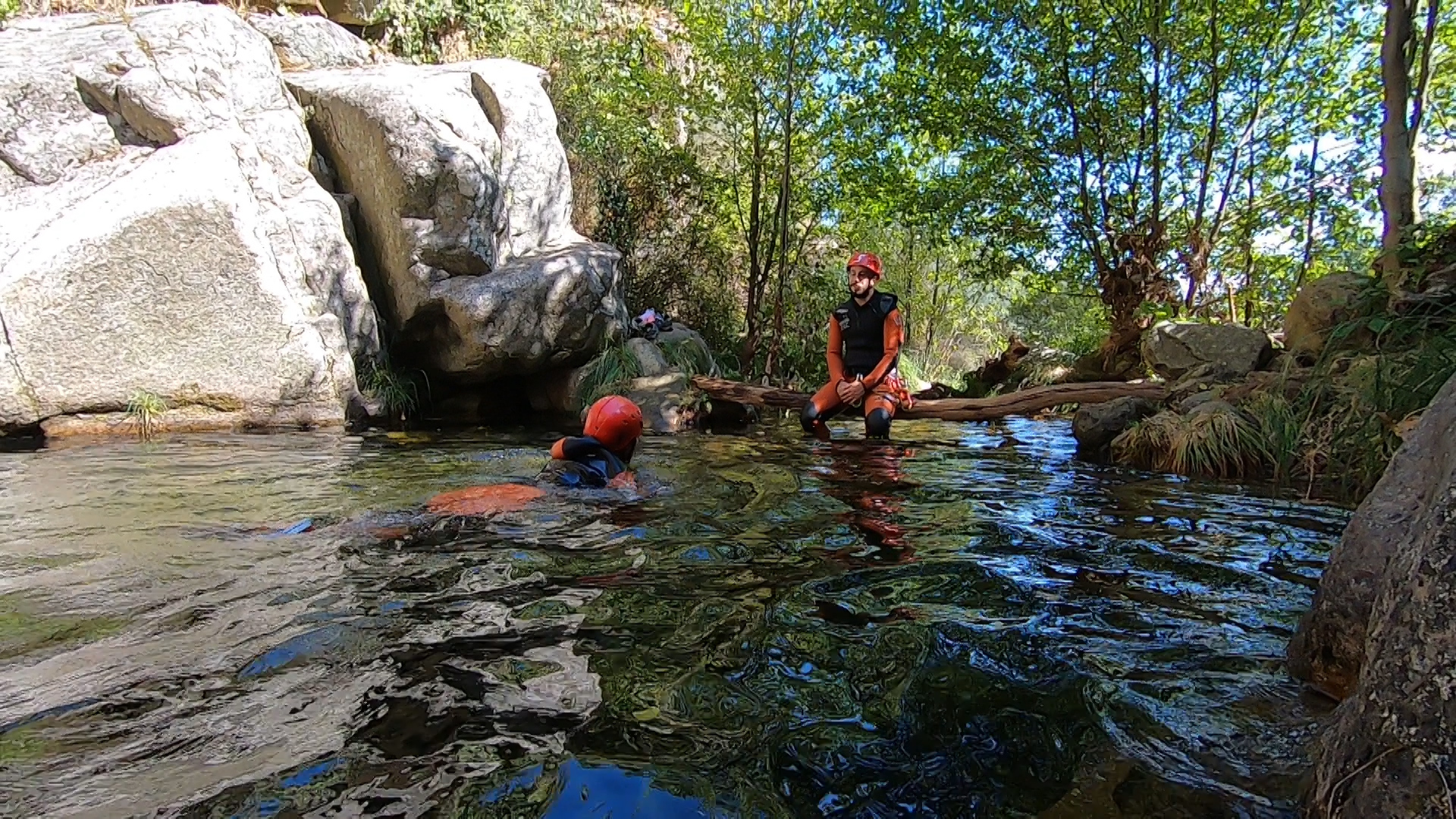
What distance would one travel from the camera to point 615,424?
459 cm

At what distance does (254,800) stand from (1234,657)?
2392 millimetres

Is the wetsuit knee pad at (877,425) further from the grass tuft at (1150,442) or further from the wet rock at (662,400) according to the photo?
the wet rock at (662,400)

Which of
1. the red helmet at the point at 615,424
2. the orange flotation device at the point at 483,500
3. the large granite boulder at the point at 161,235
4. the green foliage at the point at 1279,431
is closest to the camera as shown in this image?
the orange flotation device at the point at 483,500

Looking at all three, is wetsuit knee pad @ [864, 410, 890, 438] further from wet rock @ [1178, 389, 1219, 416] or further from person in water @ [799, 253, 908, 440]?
wet rock @ [1178, 389, 1219, 416]

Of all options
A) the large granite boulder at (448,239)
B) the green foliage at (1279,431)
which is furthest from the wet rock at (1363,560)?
the large granite boulder at (448,239)

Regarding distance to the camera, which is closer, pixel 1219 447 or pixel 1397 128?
pixel 1219 447

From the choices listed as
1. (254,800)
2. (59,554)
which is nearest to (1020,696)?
(254,800)

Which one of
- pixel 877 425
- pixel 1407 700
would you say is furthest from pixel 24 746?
pixel 877 425

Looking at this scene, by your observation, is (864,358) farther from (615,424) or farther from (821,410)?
(615,424)

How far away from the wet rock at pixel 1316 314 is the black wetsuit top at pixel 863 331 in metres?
3.51

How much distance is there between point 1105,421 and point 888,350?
212 centimetres

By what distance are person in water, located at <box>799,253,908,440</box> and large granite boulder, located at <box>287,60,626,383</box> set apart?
136 inches

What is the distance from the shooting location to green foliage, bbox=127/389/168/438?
6.90 m

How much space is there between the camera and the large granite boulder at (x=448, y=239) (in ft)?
29.1
